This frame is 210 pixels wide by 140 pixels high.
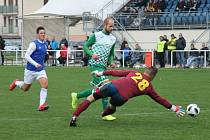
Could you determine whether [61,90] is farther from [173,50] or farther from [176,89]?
[173,50]

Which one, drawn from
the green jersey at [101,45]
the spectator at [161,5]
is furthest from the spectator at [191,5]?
the green jersey at [101,45]

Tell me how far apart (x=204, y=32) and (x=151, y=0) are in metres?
6.02

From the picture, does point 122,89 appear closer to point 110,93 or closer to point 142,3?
point 110,93

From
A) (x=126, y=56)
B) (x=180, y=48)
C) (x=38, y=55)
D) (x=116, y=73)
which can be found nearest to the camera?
(x=116, y=73)

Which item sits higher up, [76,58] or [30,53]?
[30,53]

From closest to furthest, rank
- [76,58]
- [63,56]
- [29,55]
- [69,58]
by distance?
[29,55] → [63,56] → [69,58] → [76,58]

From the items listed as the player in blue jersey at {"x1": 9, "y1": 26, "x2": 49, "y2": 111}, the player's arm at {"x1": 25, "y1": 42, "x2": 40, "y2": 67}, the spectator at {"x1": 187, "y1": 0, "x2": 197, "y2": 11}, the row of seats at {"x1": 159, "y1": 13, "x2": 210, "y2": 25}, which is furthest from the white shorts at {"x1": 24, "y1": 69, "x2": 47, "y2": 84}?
the spectator at {"x1": 187, "y1": 0, "x2": 197, "y2": 11}

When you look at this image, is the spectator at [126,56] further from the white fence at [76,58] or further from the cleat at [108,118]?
the cleat at [108,118]

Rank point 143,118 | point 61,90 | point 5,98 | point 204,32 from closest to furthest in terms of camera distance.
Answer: point 143,118 → point 5,98 → point 61,90 → point 204,32

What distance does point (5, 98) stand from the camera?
18547 millimetres

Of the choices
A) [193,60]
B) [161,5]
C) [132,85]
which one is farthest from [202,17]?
[132,85]

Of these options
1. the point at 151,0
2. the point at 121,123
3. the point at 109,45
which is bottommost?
the point at 121,123

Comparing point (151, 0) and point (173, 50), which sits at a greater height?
point (151, 0)

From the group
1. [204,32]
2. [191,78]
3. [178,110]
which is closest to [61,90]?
[191,78]
